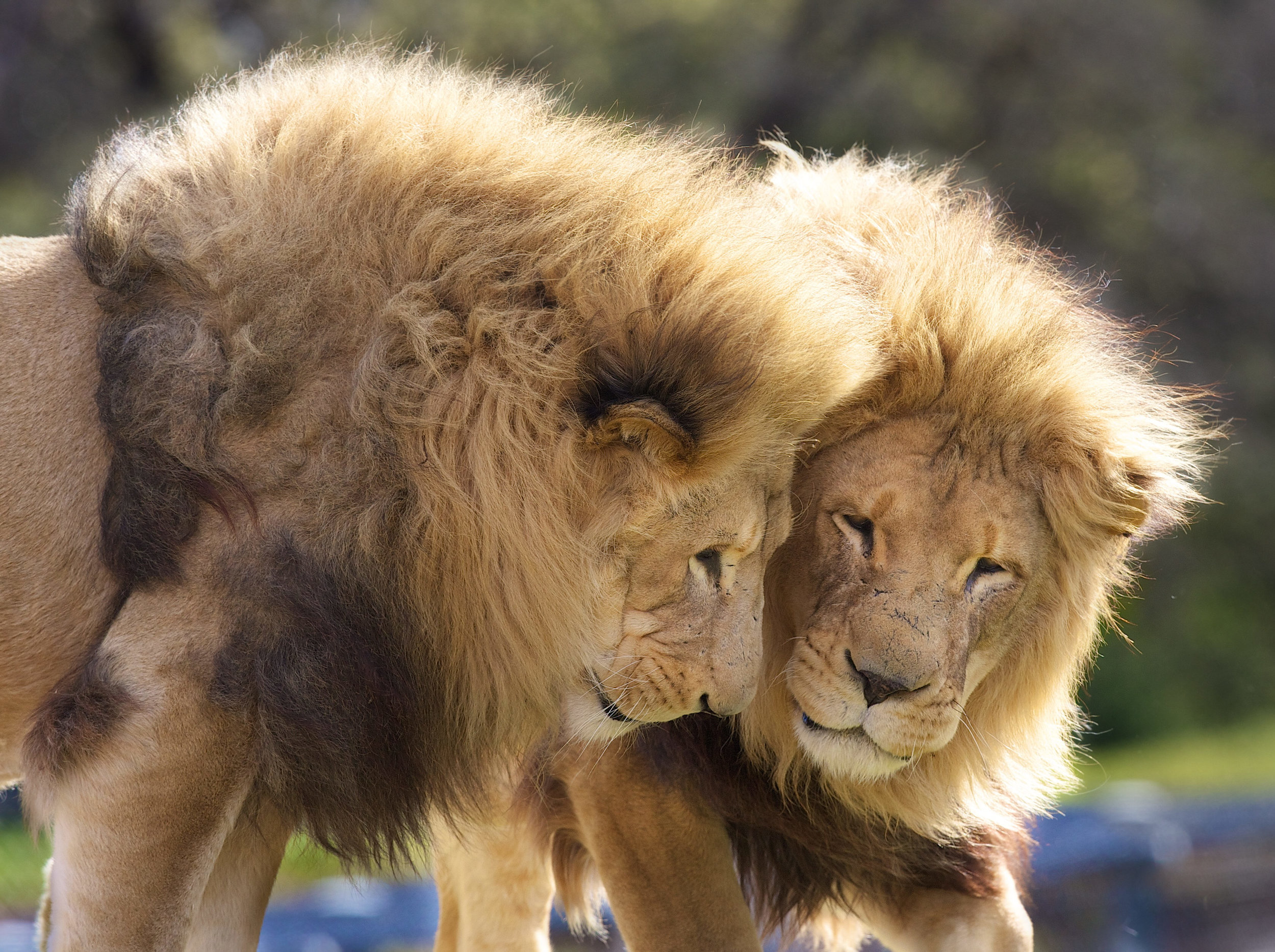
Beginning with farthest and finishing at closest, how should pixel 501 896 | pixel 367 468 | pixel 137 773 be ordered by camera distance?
pixel 501 896
pixel 367 468
pixel 137 773

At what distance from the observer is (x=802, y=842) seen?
2994 mm

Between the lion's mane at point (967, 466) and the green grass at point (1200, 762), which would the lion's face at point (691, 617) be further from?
the green grass at point (1200, 762)

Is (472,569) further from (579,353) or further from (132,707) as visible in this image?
(132,707)

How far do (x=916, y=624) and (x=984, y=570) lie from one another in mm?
220

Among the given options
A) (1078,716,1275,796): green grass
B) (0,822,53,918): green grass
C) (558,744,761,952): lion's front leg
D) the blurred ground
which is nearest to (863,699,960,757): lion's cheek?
(558,744,761,952): lion's front leg

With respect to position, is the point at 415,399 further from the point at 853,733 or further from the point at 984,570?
the point at 984,570

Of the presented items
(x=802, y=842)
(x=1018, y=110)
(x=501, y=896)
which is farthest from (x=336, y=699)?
(x=1018, y=110)

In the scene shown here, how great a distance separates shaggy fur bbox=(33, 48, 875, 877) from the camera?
2.26 metres

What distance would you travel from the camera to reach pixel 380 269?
7.79ft

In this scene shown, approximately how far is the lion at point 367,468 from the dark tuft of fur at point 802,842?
17.8 inches

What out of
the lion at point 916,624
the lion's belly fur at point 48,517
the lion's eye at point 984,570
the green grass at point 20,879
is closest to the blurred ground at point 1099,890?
the green grass at point 20,879

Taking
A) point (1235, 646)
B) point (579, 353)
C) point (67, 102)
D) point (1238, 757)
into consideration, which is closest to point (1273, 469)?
point (1235, 646)

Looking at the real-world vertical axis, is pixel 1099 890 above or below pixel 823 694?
below

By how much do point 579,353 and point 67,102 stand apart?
11836mm
